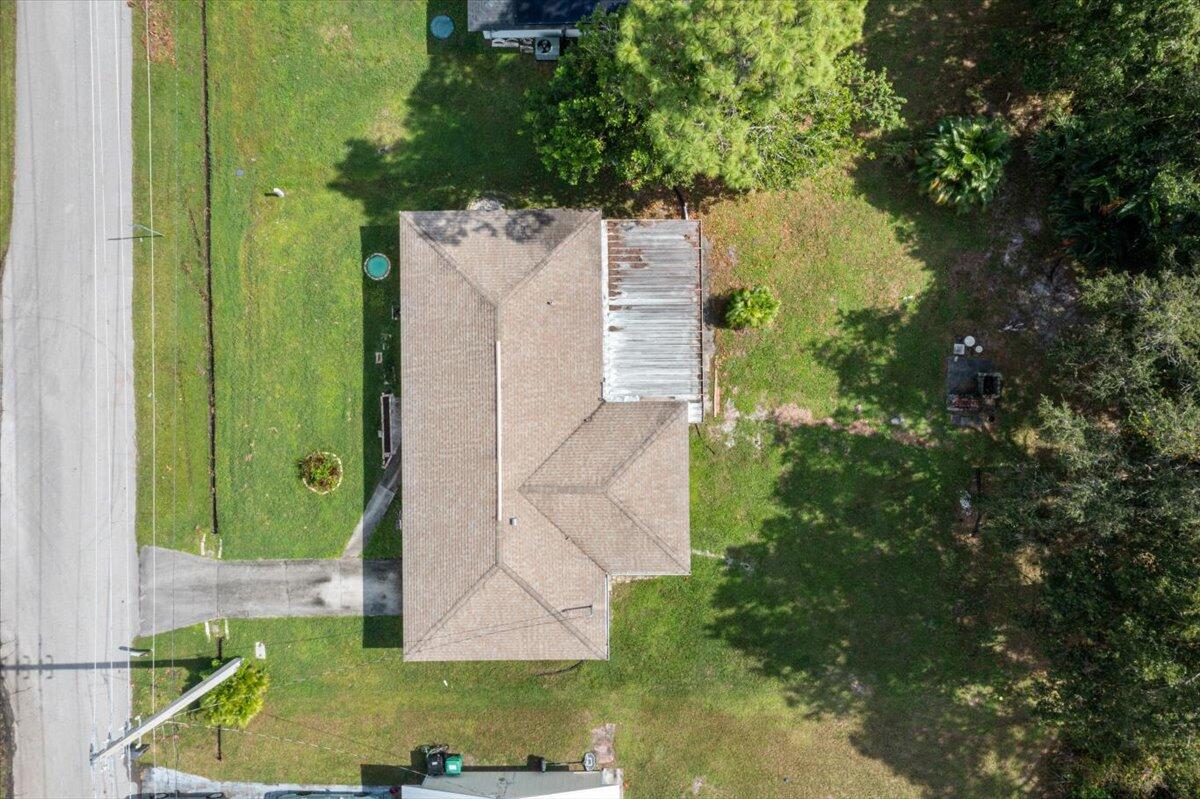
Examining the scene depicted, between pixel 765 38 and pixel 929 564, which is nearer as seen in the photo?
pixel 765 38

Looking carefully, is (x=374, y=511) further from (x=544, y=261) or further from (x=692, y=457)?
(x=692, y=457)

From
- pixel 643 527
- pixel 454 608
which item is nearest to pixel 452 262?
pixel 643 527

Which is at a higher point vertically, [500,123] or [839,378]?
[500,123]

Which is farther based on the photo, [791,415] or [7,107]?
[7,107]

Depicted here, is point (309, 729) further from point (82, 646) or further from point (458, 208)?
point (458, 208)

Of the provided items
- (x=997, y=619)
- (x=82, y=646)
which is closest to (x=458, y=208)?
(x=82, y=646)

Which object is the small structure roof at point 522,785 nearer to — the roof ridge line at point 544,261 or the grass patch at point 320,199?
the grass patch at point 320,199
